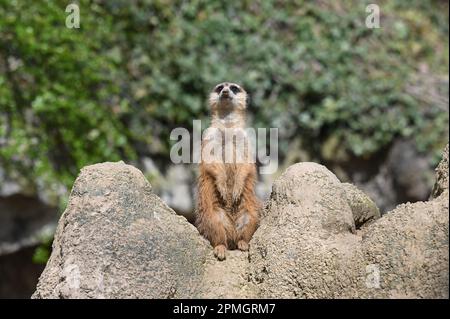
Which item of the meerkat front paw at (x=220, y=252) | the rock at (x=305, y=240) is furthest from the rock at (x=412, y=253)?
the meerkat front paw at (x=220, y=252)

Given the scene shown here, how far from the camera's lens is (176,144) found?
27.8ft

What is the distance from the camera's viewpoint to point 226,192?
482 centimetres

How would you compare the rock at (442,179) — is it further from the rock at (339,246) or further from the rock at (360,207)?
the rock at (360,207)

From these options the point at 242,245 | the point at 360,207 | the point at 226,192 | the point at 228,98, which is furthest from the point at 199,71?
the point at 360,207

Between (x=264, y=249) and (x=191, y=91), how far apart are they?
198 inches

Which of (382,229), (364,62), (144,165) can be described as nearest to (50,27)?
(144,165)

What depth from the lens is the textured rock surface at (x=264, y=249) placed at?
3275mm

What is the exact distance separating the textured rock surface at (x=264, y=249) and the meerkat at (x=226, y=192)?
592 millimetres

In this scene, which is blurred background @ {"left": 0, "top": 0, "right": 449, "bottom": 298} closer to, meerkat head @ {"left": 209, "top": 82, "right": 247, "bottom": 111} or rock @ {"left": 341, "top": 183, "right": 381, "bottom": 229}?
meerkat head @ {"left": 209, "top": 82, "right": 247, "bottom": 111}

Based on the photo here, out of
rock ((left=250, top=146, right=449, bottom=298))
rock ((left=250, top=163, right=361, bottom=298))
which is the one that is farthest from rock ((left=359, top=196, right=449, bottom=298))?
rock ((left=250, top=163, right=361, bottom=298))

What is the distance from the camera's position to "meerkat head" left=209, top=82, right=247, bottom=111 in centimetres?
540

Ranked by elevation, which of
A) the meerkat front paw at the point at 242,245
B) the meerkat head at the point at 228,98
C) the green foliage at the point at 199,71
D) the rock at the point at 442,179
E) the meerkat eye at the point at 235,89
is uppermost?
the green foliage at the point at 199,71

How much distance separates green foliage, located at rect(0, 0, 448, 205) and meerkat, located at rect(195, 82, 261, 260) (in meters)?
3.17
